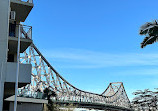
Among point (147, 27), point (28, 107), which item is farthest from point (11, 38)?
point (147, 27)

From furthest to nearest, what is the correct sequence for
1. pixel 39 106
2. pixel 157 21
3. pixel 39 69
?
1. pixel 39 69
2. pixel 39 106
3. pixel 157 21

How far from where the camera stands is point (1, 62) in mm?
17406

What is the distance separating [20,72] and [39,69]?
59918 millimetres

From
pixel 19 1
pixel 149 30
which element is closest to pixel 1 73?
pixel 19 1

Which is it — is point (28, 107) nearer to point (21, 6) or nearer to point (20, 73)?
point (20, 73)

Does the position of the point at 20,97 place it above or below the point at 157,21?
below

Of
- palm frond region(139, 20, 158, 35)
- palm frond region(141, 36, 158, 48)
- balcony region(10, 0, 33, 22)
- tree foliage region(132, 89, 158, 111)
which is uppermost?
balcony region(10, 0, 33, 22)

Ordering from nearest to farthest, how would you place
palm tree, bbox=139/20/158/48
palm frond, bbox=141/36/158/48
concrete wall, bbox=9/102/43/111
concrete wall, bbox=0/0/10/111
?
concrete wall, bbox=0/0/10/111 < palm tree, bbox=139/20/158/48 < palm frond, bbox=141/36/158/48 < concrete wall, bbox=9/102/43/111

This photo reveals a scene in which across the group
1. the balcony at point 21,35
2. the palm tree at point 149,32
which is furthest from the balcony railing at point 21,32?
the palm tree at point 149,32

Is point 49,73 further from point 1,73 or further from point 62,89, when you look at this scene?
point 1,73

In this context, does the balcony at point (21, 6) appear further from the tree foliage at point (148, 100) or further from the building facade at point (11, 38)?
the tree foliage at point (148, 100)

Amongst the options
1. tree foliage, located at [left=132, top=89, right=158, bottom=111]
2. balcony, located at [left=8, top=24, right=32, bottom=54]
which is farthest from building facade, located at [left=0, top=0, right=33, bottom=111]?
tree foliage, located at [left=132, top=89, right=158, bottom=111]

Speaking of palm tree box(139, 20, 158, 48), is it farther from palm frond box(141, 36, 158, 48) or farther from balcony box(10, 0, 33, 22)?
balcony box(10, 0, 33, 22)

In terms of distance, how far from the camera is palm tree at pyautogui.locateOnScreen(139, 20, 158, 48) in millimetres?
18406
